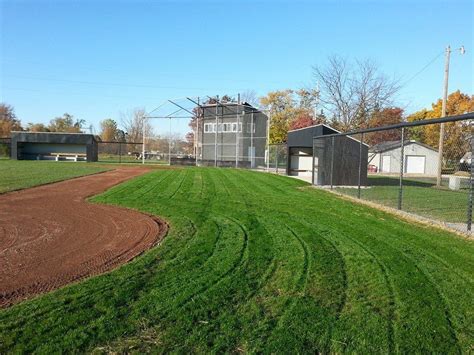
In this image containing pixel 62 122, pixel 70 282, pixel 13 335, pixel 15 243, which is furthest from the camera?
pixel 62 122

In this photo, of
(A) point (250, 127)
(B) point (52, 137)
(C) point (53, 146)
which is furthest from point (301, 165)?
(C) point (53, 146)

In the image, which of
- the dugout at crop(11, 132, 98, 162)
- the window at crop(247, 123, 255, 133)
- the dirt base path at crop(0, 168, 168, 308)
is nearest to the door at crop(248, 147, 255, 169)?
the window at crop(247, 123, 255, 133)

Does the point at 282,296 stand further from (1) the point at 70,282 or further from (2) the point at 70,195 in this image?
(2) the point at 70,195

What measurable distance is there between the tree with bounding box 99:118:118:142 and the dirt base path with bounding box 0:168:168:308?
70.7 metres

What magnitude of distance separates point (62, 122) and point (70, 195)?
7962 centimetres

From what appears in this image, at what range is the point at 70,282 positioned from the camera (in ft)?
13.8

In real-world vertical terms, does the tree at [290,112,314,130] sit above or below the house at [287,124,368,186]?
above

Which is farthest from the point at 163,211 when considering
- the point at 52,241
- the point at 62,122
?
the point at 62,122

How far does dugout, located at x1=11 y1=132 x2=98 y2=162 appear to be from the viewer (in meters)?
43.7

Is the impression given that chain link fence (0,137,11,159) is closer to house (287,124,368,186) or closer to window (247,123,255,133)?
window (247,123,255,133)

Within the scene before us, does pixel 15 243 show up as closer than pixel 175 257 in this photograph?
No

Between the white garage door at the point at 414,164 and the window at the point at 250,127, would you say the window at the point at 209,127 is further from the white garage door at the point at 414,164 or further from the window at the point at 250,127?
the white garage door at the point at 414,164

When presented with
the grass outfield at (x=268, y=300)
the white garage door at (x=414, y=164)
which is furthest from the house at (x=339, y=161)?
the white garage door at (x=414, y=164)

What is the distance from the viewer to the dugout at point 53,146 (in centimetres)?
4369
